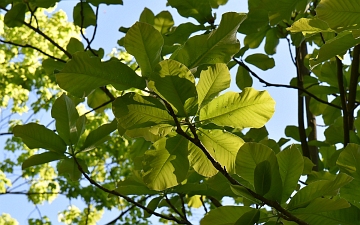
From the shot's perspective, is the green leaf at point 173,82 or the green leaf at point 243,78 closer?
the green leaf at point 173,82

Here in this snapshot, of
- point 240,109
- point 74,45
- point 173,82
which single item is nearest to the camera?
point 173,82

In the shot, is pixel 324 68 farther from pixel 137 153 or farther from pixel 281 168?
pixel 281 168

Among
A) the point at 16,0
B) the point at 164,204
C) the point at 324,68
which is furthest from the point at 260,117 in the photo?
the point at 16,0

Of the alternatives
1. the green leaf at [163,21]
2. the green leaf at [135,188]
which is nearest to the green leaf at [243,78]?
the green leaf at [163,21]

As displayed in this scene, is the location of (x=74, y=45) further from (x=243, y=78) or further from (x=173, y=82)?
(x=173, y=82)

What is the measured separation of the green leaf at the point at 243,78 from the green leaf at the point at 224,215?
133 cm

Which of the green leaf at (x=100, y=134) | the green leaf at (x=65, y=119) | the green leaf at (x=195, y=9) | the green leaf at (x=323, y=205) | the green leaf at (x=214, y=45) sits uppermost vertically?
the green leaf at (x=195, y=9)

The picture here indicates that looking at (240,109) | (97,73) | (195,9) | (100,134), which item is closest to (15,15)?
(195,9)

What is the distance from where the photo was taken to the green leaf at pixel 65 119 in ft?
4.35

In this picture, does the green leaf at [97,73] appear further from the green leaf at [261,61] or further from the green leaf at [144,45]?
the green leaf at [261,61]

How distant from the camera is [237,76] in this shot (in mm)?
2232

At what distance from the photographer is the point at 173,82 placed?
0.84 metres

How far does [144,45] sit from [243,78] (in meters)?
1.38

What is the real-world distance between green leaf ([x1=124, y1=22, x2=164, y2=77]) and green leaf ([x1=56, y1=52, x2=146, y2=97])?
39 millimetres
